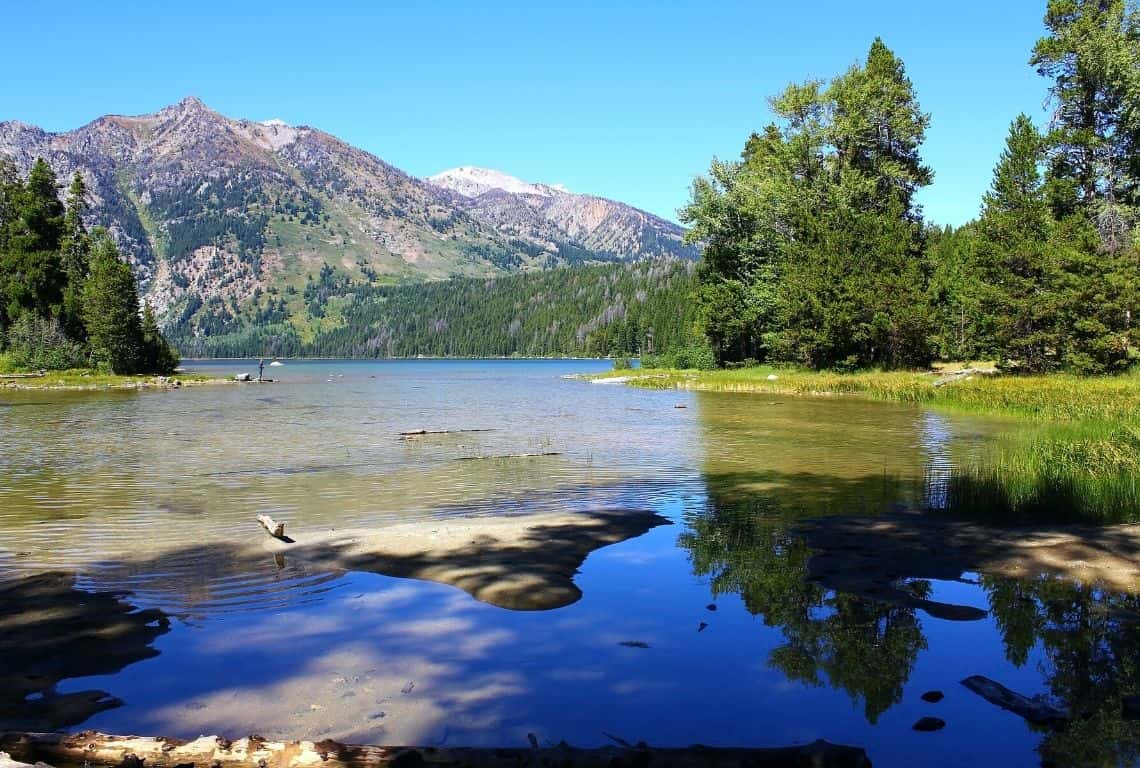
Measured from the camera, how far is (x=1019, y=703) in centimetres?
729

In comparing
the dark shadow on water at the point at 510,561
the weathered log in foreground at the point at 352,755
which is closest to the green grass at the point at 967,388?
the dark shadow on water at the point at 510,561

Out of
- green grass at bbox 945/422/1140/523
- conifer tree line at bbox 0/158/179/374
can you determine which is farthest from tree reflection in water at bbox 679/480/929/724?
conifer tree line at bbox 0/158/179/374

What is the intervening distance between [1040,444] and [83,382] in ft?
264

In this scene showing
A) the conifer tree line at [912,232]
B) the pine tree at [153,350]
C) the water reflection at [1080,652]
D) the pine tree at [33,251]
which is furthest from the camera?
the pine tree at [153,350]

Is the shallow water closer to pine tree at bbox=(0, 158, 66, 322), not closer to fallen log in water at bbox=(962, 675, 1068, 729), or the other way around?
fallen log in water at bbox=(962, 675, 1068, 729)

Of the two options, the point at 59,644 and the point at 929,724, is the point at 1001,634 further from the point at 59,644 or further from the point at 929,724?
the point at 59,644

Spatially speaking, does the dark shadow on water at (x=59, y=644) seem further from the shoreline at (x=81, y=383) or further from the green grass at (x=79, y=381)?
the green grass at (x=79, y=381)

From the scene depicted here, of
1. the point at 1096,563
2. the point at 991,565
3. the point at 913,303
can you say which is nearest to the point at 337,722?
the point at 991,565

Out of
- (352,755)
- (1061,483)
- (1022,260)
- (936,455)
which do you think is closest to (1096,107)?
(1022,260)

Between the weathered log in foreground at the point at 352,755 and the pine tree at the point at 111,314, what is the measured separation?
8791 centimetres

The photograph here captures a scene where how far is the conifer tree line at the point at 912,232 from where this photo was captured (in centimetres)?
5038

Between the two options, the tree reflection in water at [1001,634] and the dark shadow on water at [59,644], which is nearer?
the tree reflection in water at [1001,634]

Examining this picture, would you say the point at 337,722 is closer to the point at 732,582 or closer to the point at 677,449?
the point at 732,582

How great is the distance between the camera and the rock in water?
6.95 m
